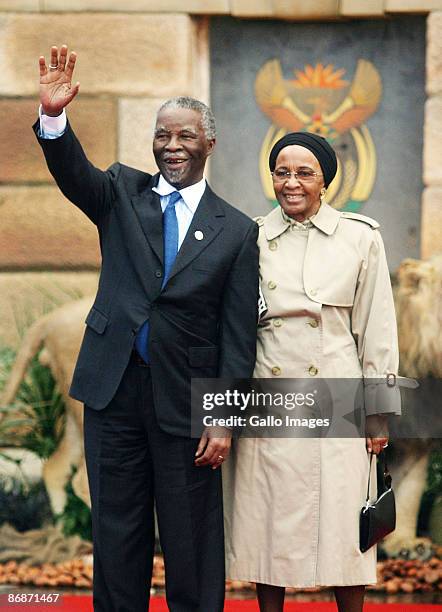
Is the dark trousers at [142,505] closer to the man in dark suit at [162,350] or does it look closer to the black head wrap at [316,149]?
the man in dark suit at [162,350]

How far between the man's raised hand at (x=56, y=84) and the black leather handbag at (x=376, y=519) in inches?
64.5

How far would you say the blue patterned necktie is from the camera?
3662 mm

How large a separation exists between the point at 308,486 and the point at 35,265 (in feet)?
6.10

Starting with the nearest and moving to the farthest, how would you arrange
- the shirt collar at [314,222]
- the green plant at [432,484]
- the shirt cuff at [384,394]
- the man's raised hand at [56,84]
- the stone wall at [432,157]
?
the man's raised hand at [56,84]
the shirt cuff at [384,394]
the shirt collar at [314,222]
the stone wall at [432,157]
the green plant at [432,484]

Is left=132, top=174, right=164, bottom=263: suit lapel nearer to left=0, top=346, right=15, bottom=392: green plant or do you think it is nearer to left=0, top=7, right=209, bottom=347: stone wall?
left=0, top=7, right=209, bottom=347: stone wall

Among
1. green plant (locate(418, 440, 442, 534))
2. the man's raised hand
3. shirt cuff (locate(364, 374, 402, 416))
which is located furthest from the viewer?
green plant (locate(418, 440, 442, 534))

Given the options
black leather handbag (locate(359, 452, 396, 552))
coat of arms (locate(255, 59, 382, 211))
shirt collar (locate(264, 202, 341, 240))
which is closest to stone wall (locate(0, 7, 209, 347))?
→ coat of arms (locate(255, 59, 382, 211))

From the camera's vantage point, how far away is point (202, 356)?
372cm

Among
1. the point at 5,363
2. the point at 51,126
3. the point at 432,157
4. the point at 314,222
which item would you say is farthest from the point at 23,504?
the point at 432,157

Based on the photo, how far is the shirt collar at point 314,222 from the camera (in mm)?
3889

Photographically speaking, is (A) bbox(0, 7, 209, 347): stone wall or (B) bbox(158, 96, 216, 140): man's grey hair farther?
(A) bbox(0, 7, 209, 347): stone wall

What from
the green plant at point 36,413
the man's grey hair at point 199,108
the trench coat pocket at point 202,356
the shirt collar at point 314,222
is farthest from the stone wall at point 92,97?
the trench coat pocket at point 202,356

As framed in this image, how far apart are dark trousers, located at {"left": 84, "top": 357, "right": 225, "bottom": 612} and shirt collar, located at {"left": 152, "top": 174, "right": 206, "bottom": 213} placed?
21.8 inches

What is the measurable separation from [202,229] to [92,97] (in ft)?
5.07
